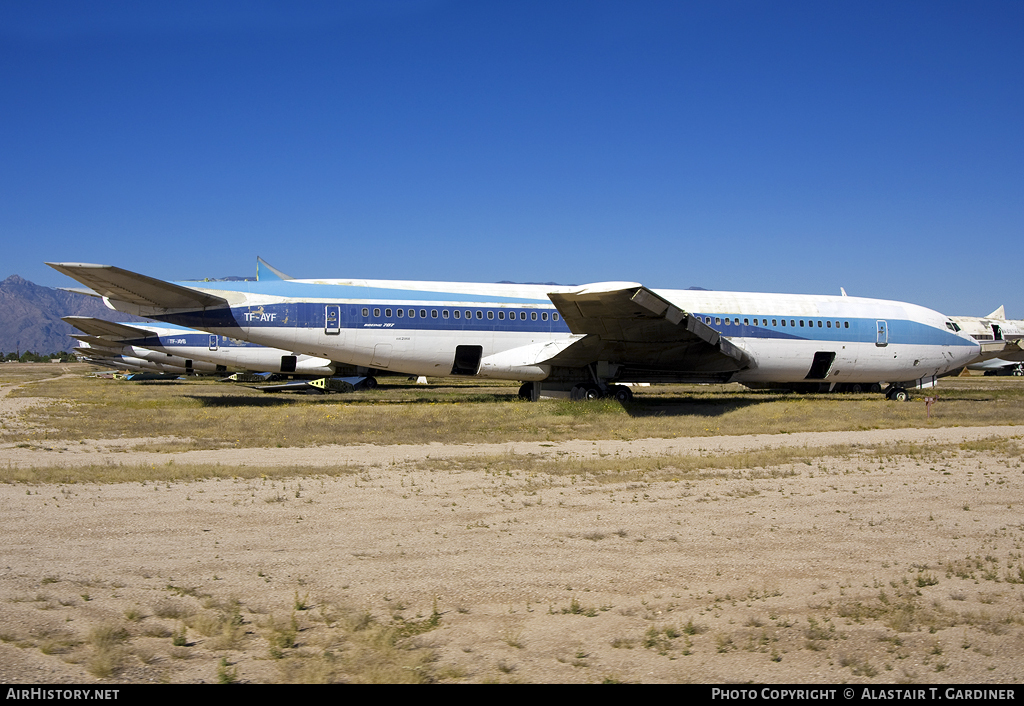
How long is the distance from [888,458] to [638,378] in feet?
31.0

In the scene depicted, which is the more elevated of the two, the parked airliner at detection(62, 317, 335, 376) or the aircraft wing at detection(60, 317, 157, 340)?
the aircraft wing at detection(60, 317, 157, 340)

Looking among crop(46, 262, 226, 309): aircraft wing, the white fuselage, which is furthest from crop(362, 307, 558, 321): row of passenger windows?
crop(46, 262, 226, 309): aircraft wing

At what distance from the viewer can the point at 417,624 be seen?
14.2 feet

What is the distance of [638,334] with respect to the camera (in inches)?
727

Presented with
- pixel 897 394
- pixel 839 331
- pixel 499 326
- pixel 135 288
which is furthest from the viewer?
pixel 897 394

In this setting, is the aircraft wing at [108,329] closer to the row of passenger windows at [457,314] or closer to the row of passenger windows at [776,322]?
the row of passenger windows at [457,314]

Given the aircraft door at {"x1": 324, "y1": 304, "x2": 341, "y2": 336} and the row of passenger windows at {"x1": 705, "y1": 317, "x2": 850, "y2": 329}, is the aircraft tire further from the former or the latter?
the aircraft door at {"x1": 324, "y1": 304, "x2": 341, "y2": 336}

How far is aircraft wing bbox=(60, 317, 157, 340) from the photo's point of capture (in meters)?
34.9

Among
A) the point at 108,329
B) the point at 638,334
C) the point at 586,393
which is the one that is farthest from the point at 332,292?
the point at 108,329

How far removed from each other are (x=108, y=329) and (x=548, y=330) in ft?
85.5

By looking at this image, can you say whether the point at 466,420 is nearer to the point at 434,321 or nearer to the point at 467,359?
the point at 467,359

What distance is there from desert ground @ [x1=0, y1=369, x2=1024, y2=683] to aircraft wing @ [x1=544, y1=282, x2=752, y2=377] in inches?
255
